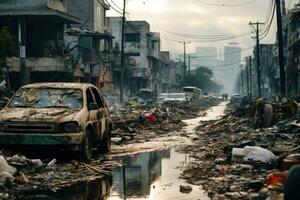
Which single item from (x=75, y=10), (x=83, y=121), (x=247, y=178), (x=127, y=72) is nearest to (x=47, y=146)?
(x=83, y=121)

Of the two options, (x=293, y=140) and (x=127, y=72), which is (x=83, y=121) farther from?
(x=127, y=72)

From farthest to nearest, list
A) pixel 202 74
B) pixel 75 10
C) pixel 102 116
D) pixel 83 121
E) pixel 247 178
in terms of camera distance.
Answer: pixel 202 74 < pixel 75 10 < pixel 102 116 < pixel 83 121 < pixel 247 178

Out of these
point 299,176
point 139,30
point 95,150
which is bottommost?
point 95,150

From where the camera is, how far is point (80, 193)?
8984 mm

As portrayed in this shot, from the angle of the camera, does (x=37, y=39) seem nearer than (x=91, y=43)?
Yes

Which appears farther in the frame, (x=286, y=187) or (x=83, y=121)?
(x=83, y=121)

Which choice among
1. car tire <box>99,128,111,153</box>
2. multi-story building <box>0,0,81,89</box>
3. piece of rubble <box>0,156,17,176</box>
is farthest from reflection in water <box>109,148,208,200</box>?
multi-story building <box>0,0,81,89</box>

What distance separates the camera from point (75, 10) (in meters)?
61.9

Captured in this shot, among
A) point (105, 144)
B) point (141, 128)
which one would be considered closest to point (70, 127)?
point (105, 144)

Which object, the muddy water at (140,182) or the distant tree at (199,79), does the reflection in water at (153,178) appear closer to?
the muddy water at (140,182)

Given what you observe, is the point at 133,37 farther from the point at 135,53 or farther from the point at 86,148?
the point at 86,148

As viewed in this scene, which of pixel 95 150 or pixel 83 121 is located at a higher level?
pixel 83 121

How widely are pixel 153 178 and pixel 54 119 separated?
8.29 feet

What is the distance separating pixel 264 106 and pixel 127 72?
54.3 meters
